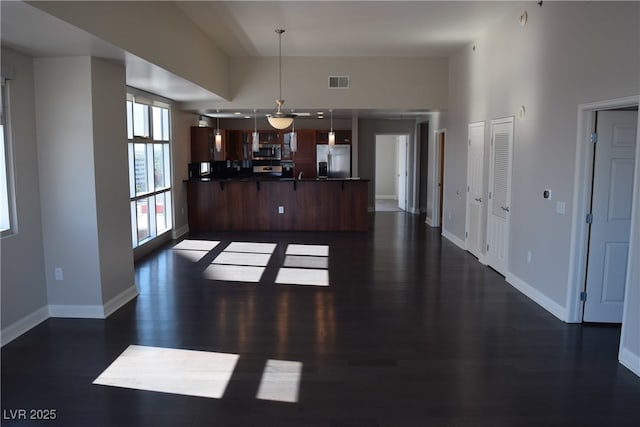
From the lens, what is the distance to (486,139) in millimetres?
7090

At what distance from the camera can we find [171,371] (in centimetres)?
365

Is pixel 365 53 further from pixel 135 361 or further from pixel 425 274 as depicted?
pixel 135 361

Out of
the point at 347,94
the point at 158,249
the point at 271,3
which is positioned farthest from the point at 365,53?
the point at 158,249

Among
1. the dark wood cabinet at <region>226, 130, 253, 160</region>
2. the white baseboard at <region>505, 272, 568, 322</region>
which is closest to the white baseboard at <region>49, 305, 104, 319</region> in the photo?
the white baseboard at <region>505, 272, 568, 322</region>

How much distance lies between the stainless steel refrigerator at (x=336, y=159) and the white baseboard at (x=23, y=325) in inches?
320

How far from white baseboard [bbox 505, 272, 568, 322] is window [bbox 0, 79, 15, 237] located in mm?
5117

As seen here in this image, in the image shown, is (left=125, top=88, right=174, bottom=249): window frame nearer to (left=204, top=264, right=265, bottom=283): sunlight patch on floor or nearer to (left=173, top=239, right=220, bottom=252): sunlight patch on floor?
(left=173, top=239, right=220, bottom=252): sunlight patch on floor

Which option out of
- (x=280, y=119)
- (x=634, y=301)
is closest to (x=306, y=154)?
(x=280, y=119)

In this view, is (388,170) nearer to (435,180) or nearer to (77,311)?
(435,180)

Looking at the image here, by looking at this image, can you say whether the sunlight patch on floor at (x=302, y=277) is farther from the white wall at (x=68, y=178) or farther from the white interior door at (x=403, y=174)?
the white interior door at (x=403, y=174)

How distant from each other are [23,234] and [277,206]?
Answer: 5800mm

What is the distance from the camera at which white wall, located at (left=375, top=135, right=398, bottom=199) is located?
51.9 ft

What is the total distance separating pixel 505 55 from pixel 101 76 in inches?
191

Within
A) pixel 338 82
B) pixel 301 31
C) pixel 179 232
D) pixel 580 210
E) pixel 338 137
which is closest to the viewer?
pixel 580 210
